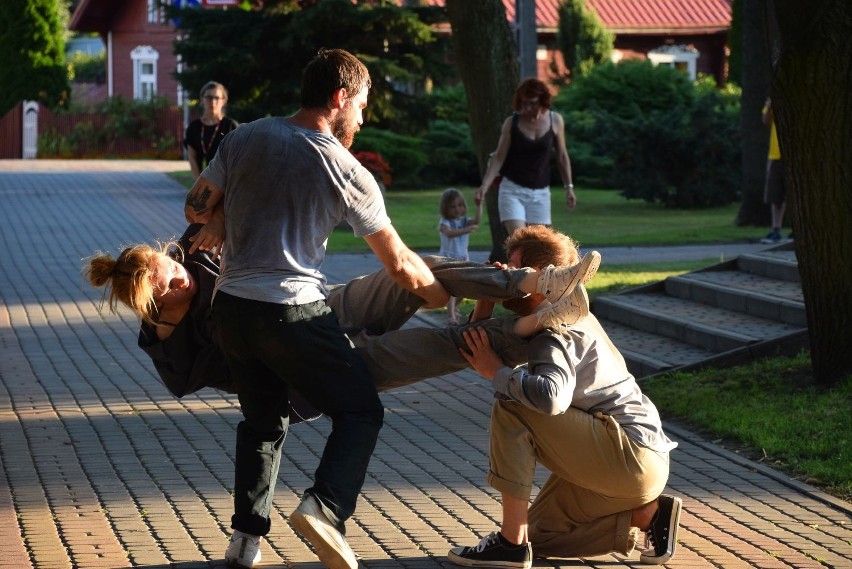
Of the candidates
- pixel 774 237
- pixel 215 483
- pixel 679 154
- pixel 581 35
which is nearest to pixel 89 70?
pixel 581 35

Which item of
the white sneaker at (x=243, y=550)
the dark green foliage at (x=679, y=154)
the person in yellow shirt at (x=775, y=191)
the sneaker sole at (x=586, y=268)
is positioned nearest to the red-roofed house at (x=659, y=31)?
the dark green foliage at (x=679, y=154)

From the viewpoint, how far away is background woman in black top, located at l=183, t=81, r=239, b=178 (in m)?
13.6

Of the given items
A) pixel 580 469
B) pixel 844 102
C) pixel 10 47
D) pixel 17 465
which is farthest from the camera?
pixel 10 47

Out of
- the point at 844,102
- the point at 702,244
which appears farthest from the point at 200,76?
the point at 844,102

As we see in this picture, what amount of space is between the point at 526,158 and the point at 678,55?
34.4m

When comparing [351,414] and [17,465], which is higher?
[351,414]

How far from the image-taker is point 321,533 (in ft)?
14.9

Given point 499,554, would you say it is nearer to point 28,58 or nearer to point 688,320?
point 688,320

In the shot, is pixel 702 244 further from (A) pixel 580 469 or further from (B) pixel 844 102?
(A) pixel 580 469

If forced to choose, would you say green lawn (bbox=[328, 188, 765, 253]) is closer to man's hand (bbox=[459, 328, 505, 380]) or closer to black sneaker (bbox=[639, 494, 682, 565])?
black sneaker (bbox=[639, 494, 682, 565])

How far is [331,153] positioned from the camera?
4586 mm

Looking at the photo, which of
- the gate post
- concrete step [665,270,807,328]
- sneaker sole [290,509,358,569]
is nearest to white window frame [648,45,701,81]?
the gate post

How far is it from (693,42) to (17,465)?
40.2m

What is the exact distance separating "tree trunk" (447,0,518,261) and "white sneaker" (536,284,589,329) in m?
8.62
